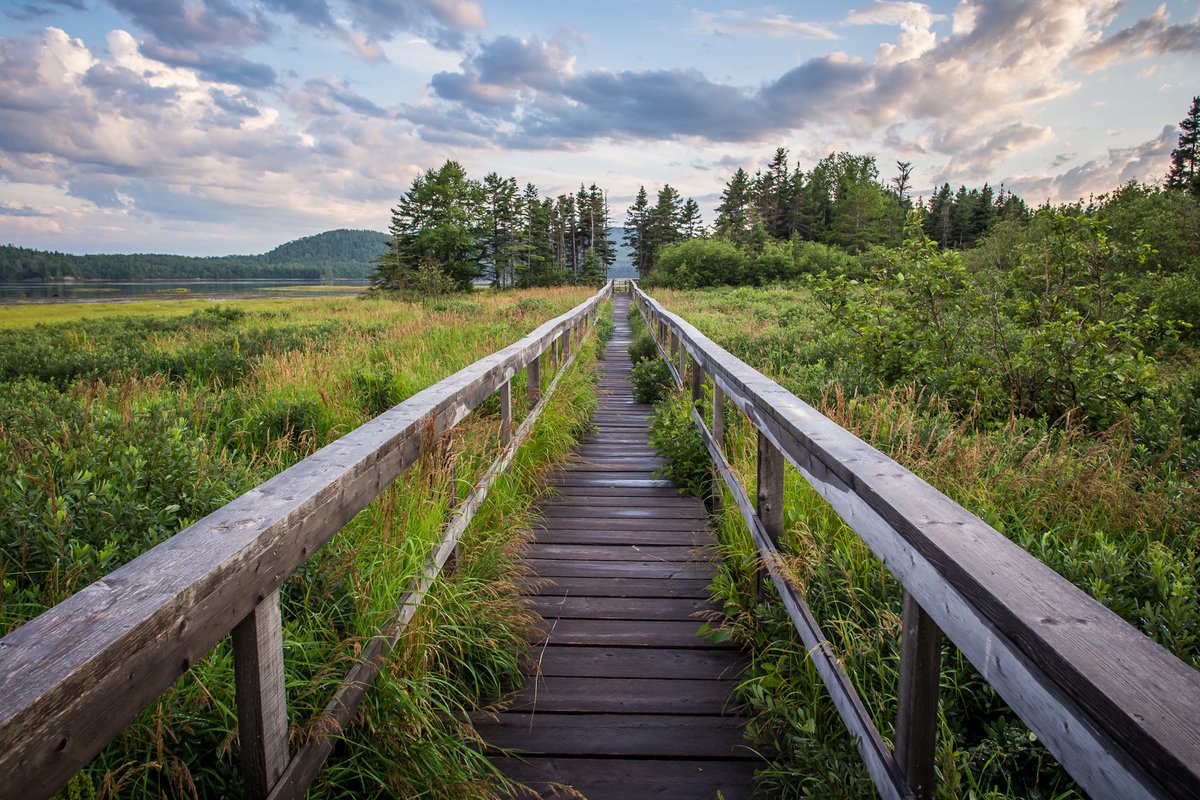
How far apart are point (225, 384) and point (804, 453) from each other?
25.4 feet

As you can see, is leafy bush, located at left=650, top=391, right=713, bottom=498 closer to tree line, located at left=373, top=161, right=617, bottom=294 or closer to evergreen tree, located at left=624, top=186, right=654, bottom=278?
tree line, located at left=373, top=161, right=617, bottom=294

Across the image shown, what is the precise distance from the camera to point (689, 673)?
288 cm

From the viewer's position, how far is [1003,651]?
0.98m

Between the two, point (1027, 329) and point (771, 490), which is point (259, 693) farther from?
point (1027, 329)

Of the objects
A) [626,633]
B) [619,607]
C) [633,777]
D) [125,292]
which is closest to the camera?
[633,777]

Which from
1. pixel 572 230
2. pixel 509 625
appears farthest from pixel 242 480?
pixel 572 230

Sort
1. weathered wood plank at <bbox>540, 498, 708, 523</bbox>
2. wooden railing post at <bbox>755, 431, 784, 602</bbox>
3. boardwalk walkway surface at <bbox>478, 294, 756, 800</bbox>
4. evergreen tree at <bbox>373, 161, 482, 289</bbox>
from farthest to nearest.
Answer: evergreen tree at <bbox>373, 161, 482, 289</bbox>, weathered wood plank at <bbox>540, 498, 708, 523</bbox>, wooden railing post at <bbox>755, 431, 784, 602</bbox>, boardwalk walkway surface at <bbox>478, 294, 756, 800</bbox>

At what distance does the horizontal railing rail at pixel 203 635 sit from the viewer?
0.78 meters

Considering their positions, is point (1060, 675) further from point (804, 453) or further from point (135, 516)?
point (135, 516)

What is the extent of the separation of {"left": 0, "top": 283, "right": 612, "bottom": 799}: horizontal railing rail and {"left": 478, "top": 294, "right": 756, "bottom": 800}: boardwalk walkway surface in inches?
31.6

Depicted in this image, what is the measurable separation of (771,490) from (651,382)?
646 centimetres

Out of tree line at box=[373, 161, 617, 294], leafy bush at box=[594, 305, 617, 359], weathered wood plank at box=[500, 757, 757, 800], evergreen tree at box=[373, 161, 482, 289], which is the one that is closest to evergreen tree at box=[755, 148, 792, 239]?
tree line at box=[373, 161, 617, 294]

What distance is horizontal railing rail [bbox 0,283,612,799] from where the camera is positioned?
0.78 metres

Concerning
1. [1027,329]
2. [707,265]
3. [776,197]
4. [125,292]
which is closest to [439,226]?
[707,265]
